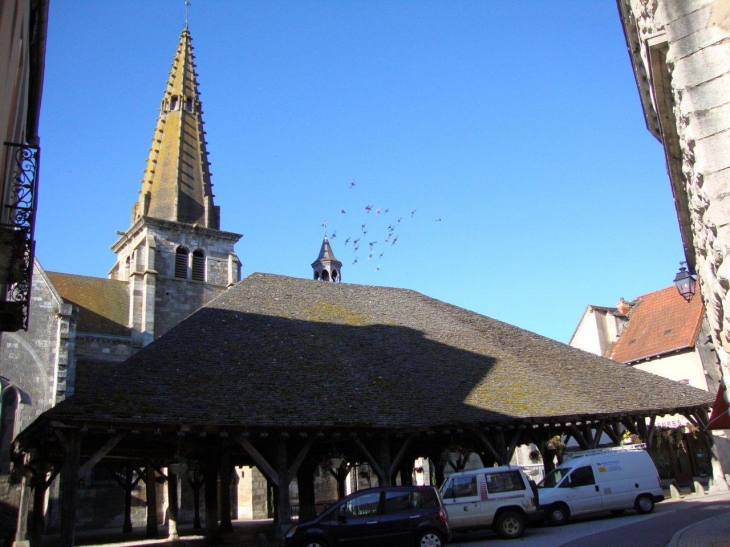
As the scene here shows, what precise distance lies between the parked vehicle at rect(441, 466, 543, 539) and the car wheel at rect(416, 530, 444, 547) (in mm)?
2434

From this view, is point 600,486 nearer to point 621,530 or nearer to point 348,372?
point 621,530

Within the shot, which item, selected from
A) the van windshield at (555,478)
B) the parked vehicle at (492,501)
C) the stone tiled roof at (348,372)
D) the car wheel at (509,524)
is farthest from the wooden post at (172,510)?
the van windshield at (555,478)

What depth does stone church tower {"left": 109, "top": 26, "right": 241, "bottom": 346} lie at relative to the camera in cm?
3244

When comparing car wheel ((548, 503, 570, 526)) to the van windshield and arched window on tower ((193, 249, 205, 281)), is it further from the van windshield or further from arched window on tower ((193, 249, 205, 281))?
arched window on tower ((193, 249, 205, 281))

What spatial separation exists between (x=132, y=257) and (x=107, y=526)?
14.8 metres

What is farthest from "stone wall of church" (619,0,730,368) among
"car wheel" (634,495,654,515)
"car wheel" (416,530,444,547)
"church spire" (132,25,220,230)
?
"church spire" (132,25,220,230)

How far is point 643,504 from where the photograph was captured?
15.0 meters

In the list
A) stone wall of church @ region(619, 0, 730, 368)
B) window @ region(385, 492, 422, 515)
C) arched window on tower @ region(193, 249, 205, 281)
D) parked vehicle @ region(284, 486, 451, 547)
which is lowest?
parked vehicle @ region(284, 486, 451, 547)

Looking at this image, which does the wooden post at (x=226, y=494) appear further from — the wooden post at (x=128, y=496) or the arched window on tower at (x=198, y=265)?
the arched window on tower at (x=198, y=265)

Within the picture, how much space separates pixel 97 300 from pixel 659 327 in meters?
25.7

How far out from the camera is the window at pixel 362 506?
36.3ft

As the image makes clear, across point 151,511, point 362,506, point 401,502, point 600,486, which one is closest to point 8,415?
point 151,511

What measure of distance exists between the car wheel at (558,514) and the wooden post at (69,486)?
9.75 m

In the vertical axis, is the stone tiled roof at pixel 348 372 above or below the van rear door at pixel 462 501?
above
